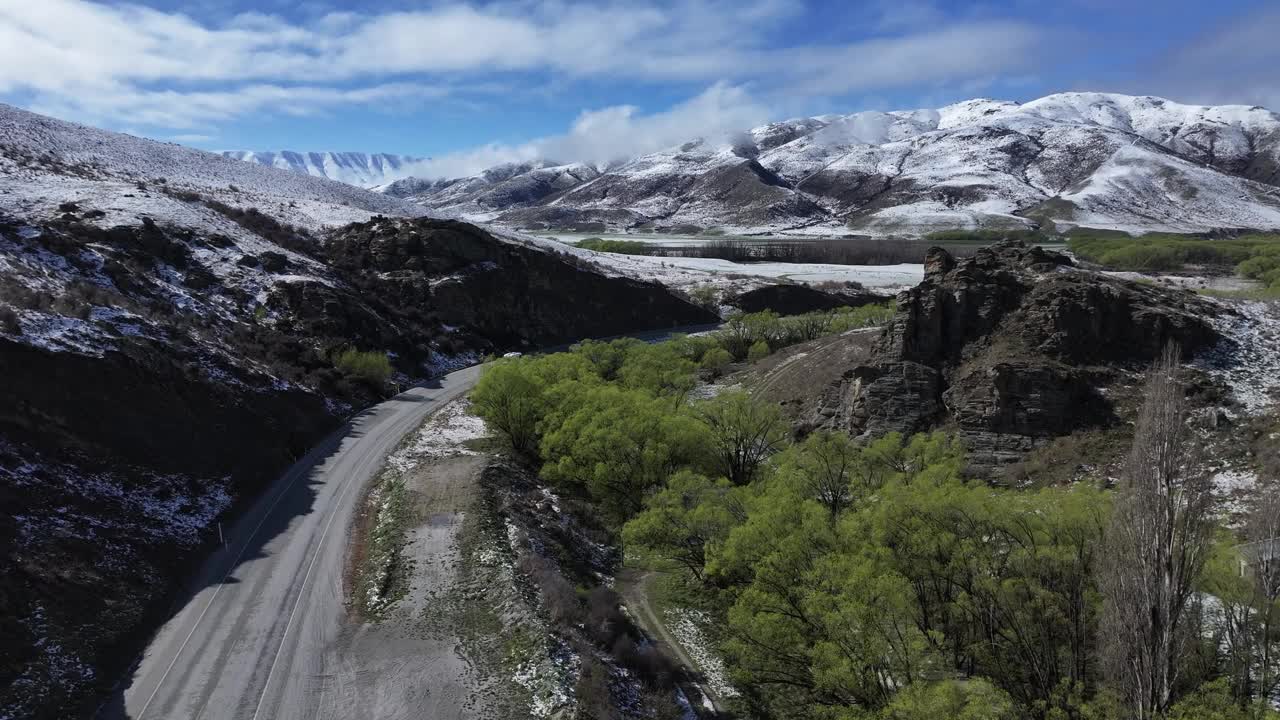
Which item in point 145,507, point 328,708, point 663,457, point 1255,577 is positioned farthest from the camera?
point 663,457

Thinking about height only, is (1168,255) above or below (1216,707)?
above

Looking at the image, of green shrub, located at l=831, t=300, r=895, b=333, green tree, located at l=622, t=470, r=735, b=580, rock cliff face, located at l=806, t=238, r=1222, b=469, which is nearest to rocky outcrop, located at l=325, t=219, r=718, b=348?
green shrub, located at l=831, t=300, r=895, b=333

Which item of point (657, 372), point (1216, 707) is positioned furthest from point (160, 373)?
point (1216, 707)

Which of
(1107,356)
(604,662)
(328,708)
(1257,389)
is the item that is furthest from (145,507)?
(1257,389)

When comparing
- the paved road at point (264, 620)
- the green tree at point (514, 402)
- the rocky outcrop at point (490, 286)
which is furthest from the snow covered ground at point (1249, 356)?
the rocky outcrop at point (490, 286)

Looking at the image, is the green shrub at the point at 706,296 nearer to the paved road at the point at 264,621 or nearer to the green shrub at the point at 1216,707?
the paved road at the point at 264,621

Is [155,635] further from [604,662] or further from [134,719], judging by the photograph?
[604,662]

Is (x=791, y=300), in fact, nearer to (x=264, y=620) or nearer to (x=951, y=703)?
(x=264, y=620)
